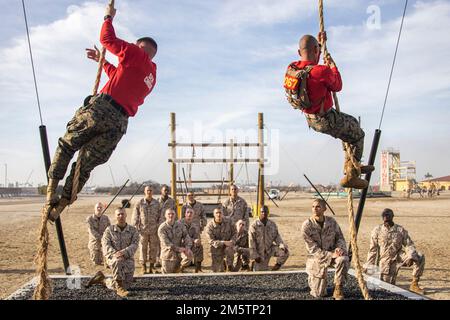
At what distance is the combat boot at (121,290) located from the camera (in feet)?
18.3

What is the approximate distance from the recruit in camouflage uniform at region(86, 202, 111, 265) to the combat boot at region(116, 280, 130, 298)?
124 inches

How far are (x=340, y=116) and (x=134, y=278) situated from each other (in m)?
4.09

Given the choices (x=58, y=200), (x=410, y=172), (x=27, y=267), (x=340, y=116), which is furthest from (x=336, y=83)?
(x=410, y=172)

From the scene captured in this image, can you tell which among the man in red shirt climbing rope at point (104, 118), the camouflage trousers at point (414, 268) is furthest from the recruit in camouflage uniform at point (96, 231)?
the camouflage trousers at point (414, 268)

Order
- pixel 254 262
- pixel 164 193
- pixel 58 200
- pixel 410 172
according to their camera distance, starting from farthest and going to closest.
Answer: pixel 410 172
pixel 164 193
pixel 254 262
pixel 58 200

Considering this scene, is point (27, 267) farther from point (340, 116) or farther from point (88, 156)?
point (340, 116)

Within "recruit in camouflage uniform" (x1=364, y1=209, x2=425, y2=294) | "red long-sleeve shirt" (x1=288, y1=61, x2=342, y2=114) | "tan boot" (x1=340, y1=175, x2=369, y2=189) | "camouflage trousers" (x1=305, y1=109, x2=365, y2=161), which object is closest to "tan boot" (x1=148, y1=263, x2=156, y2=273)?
"recruit in camouflage uniform" (x1=364, y1=209, x2=425, y2=294)

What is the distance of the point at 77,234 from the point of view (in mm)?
15266

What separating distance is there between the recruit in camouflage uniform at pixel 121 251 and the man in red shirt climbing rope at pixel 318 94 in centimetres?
334

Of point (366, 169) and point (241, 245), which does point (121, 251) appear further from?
point (366, 169)

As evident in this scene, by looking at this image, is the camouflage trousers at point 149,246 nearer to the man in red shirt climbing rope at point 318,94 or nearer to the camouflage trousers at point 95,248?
the camouflage trousers at point 95,248

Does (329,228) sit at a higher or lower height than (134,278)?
higher

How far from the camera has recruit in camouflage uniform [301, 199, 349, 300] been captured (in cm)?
558

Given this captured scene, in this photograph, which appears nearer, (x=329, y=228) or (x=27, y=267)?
(x=329, y=228)
